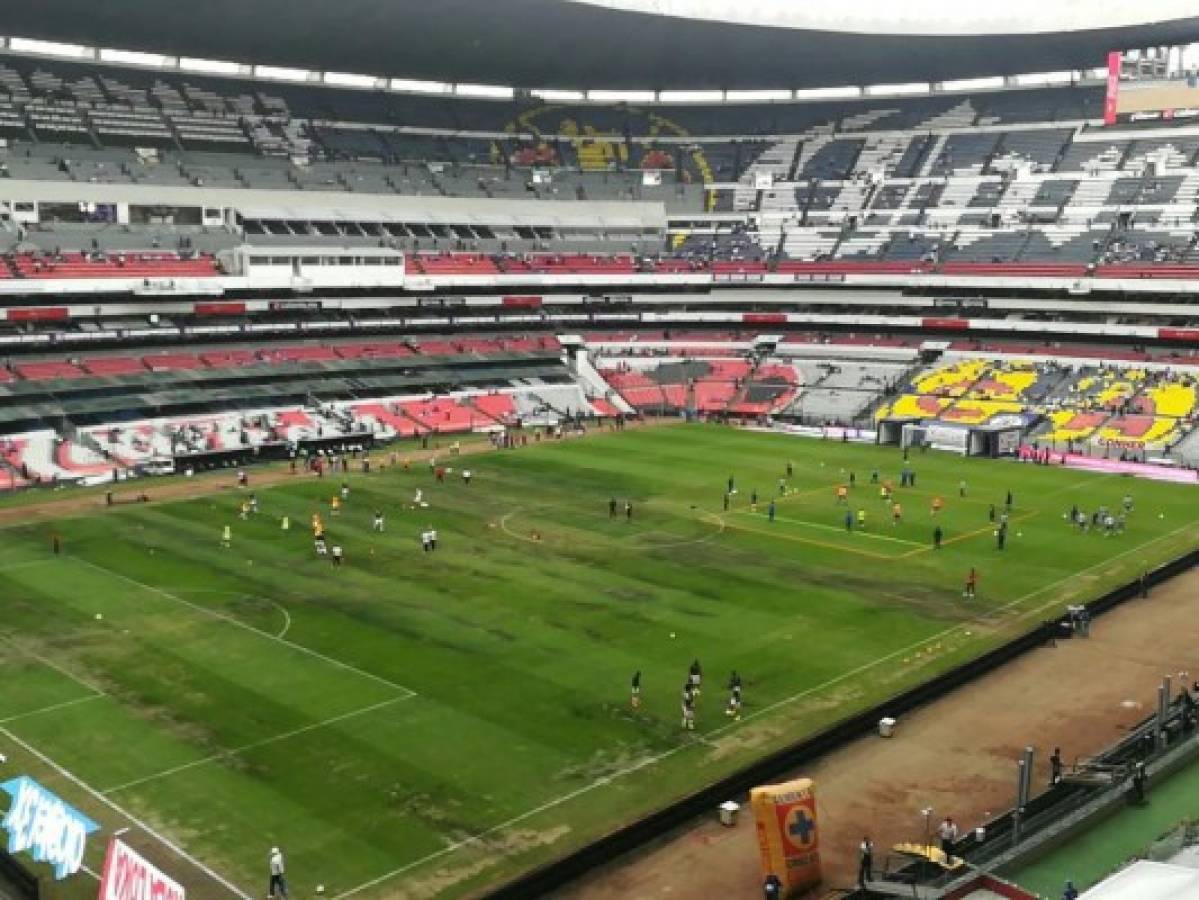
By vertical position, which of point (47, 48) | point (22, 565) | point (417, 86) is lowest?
point (22, 565)

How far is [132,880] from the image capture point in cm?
1892

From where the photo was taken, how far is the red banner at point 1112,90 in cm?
9570

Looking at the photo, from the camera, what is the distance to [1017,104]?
108 metres

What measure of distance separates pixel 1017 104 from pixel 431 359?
194ft

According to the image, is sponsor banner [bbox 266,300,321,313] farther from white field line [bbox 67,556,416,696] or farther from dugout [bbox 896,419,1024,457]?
dugout [bbox 896,419,1024,457]

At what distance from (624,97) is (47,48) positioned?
5266cm

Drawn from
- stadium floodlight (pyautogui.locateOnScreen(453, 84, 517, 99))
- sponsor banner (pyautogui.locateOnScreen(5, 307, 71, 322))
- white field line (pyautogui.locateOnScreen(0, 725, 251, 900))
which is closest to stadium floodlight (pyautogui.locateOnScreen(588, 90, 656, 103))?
stadium floodlight (pyautogui.locateOnScreen(453, 84, 517, 99))

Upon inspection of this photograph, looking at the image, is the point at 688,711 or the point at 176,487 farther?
the point at 176,487

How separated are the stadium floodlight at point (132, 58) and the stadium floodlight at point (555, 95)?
34639mm

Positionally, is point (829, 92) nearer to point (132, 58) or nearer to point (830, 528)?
point (132, 58)

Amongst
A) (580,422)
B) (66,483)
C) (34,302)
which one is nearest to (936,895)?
(66,483)

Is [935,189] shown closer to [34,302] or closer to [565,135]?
[565,135]

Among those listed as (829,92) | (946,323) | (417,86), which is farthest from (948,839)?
(829,92)

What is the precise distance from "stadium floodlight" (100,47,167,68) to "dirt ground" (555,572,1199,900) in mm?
87096
